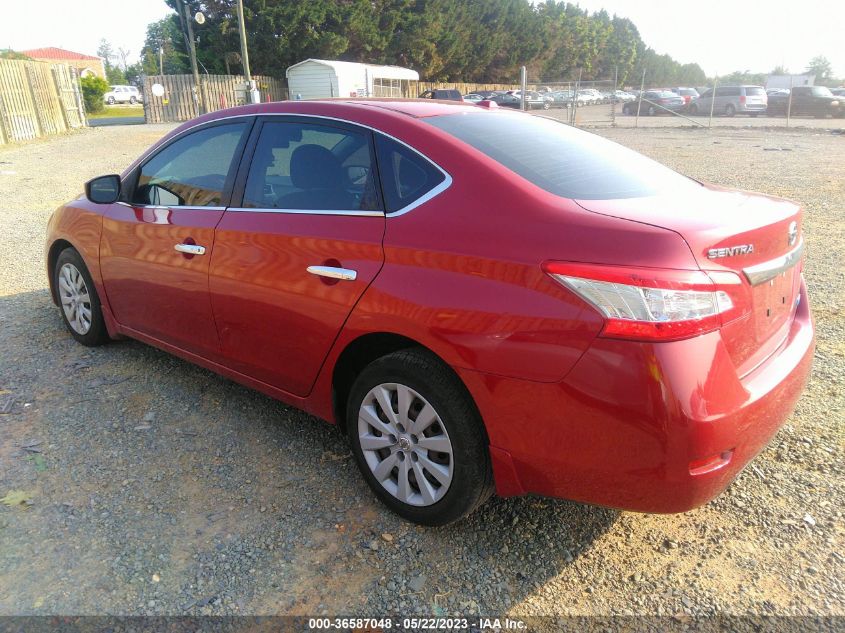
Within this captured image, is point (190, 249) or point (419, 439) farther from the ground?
point (190, 249)

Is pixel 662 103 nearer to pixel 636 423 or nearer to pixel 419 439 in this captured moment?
pixel 419 439

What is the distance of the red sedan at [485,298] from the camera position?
2.03m

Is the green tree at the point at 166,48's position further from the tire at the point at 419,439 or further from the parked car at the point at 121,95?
the tire at the point at 419,439

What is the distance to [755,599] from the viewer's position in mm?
2309

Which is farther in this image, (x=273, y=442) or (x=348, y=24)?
(x=348, y=24)

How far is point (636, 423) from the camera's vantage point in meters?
2.01

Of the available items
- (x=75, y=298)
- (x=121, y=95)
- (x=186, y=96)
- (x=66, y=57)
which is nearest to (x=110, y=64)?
(x=66, y=57)

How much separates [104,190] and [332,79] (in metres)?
31.5

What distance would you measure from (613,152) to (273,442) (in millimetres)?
2299

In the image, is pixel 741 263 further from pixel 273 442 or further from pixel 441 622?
pixel 273 442

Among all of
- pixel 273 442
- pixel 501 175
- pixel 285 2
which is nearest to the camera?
pixel 501 175

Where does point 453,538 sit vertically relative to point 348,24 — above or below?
below

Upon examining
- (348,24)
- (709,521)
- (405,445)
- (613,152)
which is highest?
(348,24)

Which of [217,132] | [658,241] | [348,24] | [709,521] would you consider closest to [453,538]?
[709,521]
